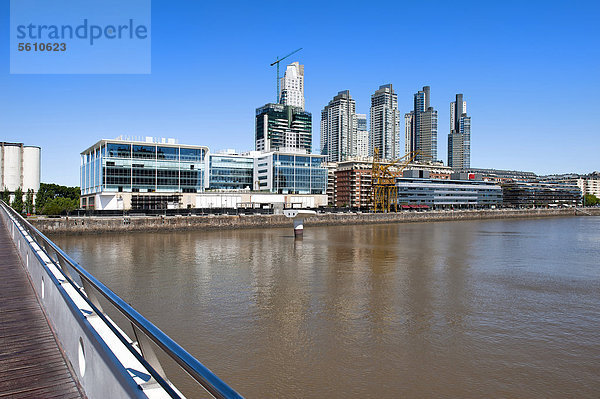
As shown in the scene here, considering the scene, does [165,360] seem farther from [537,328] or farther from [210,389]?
[537,328]

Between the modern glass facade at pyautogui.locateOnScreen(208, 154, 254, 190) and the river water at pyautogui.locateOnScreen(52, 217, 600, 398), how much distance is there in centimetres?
8417

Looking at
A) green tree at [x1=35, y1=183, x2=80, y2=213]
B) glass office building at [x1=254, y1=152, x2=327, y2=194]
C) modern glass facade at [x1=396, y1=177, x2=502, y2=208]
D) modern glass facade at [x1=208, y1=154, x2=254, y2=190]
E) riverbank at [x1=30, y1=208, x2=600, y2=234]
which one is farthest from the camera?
modern glass facade at [x1=396, y1=177, x2=502, y2=208]

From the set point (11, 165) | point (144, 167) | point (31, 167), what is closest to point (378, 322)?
point (144, 167)

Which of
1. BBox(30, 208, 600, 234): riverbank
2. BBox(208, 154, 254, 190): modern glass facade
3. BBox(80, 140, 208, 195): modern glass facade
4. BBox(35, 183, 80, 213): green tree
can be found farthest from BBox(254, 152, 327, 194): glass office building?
BBox(35, 183, 80, 213): green tree

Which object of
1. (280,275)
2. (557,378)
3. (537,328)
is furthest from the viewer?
(280,275)

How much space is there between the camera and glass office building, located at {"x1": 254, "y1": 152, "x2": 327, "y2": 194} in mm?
118525

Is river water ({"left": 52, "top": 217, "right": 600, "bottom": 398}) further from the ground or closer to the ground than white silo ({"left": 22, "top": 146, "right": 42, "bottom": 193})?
closer to the ground

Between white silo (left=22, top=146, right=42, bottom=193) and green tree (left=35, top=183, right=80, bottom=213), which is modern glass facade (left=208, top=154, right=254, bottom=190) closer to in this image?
green tree (left=35, top=183, right=80, bottom=213)

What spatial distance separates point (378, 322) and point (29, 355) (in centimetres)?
1405

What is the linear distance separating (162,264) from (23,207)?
88230 millimetres

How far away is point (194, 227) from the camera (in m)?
74.4

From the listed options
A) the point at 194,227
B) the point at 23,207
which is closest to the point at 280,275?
the point at 194,227

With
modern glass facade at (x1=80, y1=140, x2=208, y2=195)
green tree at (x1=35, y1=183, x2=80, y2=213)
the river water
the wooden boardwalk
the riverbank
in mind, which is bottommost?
the river water

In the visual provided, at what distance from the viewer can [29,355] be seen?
20.7ft
